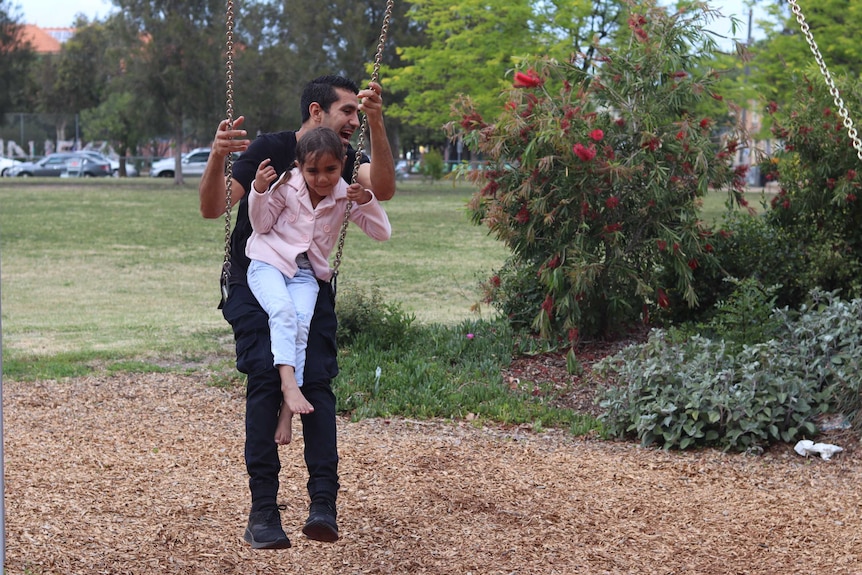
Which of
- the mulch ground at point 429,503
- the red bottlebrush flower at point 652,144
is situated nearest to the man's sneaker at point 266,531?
the mulch ground at point 429,503

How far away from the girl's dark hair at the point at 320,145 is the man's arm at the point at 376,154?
0.16m

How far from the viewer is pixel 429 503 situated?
16.7 ft

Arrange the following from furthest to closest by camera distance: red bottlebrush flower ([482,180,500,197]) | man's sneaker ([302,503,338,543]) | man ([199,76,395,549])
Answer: red bottlebrush flower ([482,180,500,197]) → man ([199,76,395,549]) → man's sneaker ([302,503,338,543])

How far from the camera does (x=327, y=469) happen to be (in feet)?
12.7

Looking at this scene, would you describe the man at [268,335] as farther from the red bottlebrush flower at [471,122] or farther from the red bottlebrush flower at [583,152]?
the red bottlebrush flower at [471,122]

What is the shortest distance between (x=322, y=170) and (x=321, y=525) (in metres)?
1.24

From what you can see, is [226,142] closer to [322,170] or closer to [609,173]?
[322,170]

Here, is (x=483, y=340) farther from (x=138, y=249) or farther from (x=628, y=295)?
(x=138, y=249)

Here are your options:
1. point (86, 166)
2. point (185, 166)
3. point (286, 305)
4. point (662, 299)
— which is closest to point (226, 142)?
point (286, 305)

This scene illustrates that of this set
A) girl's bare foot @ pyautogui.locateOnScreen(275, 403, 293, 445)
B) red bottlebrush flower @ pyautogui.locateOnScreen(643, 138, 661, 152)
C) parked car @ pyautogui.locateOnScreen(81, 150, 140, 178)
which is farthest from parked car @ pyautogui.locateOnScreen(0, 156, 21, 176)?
girl's bare foot @ pyautogui.locateOnScreen(275, 403, 293, 445)

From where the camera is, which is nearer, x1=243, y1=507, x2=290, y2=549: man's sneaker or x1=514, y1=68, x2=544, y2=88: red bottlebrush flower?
x1=243, y1=507, x2=290, y2=549: man's sneaker

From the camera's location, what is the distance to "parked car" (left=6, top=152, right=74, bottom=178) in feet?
160

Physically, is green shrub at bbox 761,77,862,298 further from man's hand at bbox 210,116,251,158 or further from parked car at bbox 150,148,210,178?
parked car at bbox 150,148,210,178

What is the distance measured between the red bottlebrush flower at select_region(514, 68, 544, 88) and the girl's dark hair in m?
4.18
